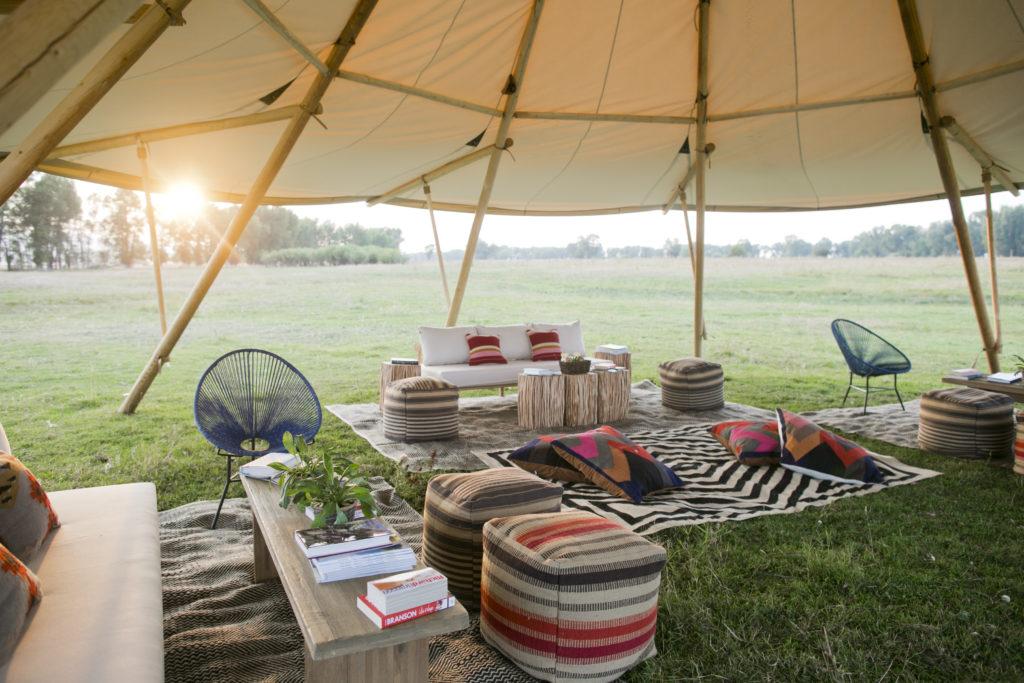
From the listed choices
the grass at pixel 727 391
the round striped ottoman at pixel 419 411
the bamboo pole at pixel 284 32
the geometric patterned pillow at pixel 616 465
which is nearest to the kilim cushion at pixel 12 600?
the grass at pixel 727 391

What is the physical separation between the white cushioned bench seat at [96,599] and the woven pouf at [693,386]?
548 cm

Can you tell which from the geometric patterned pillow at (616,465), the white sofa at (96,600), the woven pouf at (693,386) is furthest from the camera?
the woven pouf at (693,386)

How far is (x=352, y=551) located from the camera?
A: 2.31 m

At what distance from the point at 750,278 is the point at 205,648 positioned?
18.0 meters

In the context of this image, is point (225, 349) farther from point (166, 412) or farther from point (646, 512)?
point (646, 512)

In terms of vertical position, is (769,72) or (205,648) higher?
(769,72)

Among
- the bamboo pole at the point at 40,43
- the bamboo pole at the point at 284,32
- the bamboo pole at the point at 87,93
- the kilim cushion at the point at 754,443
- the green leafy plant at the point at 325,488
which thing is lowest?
the kilim cushion at the point at 754,443

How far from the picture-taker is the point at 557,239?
19.5m

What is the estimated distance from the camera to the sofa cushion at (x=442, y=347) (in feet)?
24.6

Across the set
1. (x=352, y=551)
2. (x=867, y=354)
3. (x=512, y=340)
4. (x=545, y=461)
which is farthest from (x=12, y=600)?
(x=867, y=354)

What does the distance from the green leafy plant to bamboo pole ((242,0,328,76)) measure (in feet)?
10.4

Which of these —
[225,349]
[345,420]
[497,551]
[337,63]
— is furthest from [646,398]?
[225,349]

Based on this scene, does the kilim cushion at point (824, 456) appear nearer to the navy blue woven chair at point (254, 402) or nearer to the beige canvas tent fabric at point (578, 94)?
the navy blue woven chair at point (254, 402)

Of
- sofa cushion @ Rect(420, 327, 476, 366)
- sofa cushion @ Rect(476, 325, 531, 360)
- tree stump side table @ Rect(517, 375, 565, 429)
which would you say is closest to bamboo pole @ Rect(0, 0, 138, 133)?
tree stump side table @ Rect(517, 375, 565, 429)
